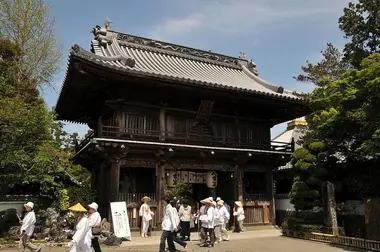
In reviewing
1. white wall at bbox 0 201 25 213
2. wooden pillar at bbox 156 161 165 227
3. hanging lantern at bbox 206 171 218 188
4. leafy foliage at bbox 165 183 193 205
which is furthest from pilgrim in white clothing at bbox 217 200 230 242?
white wall at bbox 0 201 25 213

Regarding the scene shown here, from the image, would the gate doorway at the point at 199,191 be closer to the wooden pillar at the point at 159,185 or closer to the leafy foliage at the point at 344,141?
the wooden pillar at the point at 159,185

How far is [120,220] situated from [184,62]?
11.9 m

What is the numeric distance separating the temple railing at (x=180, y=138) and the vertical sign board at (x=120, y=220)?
118 inches

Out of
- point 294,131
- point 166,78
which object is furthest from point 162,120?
point 294,131

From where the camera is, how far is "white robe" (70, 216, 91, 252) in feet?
24.6

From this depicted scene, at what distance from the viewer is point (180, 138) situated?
17.8 metres

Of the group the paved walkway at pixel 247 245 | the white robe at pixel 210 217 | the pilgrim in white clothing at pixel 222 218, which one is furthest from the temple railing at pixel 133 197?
the white robe at pixel 210 217

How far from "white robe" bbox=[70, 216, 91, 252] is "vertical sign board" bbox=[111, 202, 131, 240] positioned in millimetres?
7573

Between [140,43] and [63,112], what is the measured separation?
20.8 feet

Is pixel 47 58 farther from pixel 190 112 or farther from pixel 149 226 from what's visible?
pixel 149 226

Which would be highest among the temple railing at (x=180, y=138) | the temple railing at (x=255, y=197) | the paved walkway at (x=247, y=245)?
the temple railing at (x=180, y=138)

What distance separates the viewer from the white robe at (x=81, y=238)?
24.6ft

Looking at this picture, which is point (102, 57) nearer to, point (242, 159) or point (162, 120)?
point (162, 120)

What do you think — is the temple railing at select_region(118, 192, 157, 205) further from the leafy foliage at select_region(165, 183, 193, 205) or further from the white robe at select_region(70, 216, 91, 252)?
the white robe at select_region(70, 216, 91, 252)
